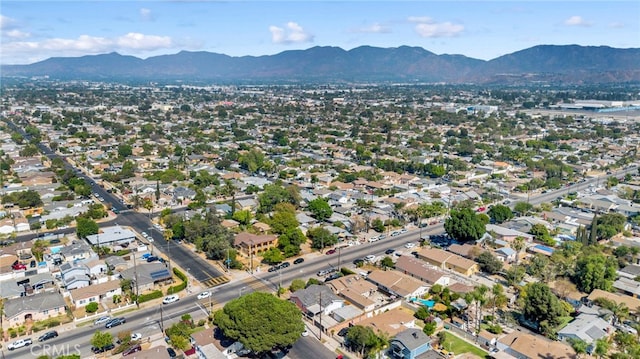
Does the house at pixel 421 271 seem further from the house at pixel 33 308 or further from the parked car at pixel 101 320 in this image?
the house at pixel 33 308

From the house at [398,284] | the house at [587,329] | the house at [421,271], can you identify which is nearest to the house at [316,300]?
the house at [398,284]

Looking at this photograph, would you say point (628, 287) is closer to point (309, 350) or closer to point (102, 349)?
point (309, 350)

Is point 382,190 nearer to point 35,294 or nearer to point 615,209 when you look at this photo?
point 615,209

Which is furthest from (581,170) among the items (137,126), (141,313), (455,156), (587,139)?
(137,126)

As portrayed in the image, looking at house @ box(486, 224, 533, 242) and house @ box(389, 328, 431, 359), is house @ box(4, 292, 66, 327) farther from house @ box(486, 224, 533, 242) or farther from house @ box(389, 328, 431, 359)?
house @ box(486, 224, 533, 242)

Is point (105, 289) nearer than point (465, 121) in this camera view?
Yes

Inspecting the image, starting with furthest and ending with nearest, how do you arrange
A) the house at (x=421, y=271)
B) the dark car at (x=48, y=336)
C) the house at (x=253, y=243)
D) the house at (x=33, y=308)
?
the house at (x=253, y=243) < the house at (x=421, y=271) < the house at (x=33, y=308) < the dark car at (x=48, y=336)
